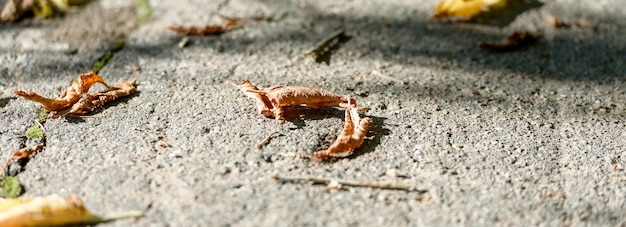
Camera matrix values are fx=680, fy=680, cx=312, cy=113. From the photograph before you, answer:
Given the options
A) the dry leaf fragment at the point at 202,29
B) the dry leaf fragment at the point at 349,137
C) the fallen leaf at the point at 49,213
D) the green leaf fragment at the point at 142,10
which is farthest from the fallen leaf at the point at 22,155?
the green leaf fragment at the point at 142,10

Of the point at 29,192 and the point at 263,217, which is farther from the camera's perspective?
the point at 29,192

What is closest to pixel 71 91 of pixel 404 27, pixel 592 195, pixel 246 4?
pixel 246 4

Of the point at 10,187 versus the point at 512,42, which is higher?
the point at 512,42

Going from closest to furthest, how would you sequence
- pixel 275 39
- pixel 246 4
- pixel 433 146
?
pixel 433 146 < pixel 275 39 < pixel 246 4

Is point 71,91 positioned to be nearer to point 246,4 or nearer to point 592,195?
point 246,4


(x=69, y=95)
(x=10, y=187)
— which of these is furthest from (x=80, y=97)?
(x=10, y=187)

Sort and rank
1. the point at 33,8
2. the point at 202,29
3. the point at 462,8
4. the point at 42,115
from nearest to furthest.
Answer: the point at 42,115 < the point at 202,29 < the point at 462,8 < the point at 33,8

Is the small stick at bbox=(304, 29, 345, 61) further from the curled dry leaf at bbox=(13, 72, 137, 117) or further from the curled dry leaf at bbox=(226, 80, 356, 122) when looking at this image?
the curled dry leaf at bbox=(13, 72, 137, 117)

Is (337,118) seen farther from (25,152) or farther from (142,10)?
(142,10)
